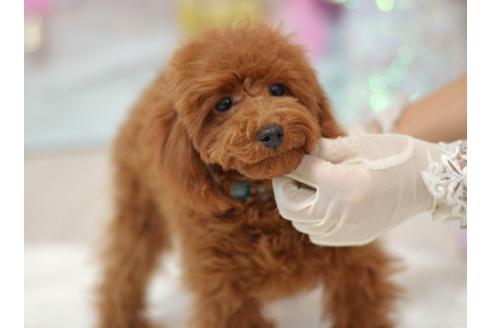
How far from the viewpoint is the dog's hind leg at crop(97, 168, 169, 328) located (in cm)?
160

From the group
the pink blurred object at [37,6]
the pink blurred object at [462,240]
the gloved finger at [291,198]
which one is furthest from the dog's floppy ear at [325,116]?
the pink blurred object at [37,6]

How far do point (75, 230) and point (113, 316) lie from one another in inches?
27.6

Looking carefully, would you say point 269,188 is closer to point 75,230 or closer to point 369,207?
point 369,207

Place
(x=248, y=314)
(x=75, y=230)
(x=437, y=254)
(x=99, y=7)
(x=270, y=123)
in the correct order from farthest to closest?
(x=99, y=7), (x=75, y=230), (x=437, y=254), (x=248, y=314), (x=270, y=123)

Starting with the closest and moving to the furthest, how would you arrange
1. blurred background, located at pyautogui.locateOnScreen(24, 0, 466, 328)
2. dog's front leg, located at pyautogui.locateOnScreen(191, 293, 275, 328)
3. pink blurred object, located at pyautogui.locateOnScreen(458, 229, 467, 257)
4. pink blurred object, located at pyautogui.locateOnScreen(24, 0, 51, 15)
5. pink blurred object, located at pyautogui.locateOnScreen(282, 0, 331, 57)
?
dog's front leg, located at pyautogui.locateOnScreen(191, 293, 275, 328)
blurred background, located at pyautogui.locateOnScreen(24, 0, 466, 328)
pink blurred object, located at pyautogui.locateOnScreen(458, 229, 467, 257)
pink blurred object, located at pyautogui.locateOnScreen(282, 0, 331, 57)
pink blurred object, located at pyautogui.locateOnScreen(24, 0, 51, 15)

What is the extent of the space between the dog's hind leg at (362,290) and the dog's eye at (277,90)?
0.37 meters

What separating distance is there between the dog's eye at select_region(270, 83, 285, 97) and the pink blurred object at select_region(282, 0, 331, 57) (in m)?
2.09

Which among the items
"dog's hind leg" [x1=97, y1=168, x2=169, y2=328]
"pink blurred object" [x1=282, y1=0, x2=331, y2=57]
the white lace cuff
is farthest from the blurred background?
the white lace cuff

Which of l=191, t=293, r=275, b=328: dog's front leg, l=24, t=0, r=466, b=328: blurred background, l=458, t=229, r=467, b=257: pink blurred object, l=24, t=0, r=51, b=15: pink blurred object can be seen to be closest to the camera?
l=191, t=293, r=275, b=328: dog's front leg

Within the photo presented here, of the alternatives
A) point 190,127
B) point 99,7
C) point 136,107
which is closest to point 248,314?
point 190,127

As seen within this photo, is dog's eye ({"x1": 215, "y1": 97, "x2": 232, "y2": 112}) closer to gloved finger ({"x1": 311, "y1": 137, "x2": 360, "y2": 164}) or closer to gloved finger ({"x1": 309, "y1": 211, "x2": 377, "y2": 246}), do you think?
gloved finger ({"x1": 311, "y1": 137, "x2": 360, "y2": 164})

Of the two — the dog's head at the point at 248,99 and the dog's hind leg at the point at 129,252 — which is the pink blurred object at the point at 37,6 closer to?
the dog's hind leg at the point at 129,252

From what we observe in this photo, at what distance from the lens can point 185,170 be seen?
1.16 m
